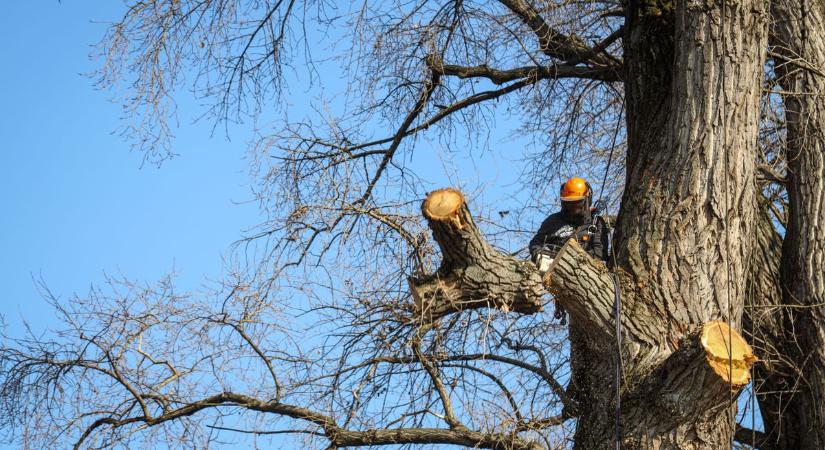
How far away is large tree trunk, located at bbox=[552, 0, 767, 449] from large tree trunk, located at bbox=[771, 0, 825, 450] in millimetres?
994

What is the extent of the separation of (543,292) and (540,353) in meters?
1.61

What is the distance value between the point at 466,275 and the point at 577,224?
2242mm

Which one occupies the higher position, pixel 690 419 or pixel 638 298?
pixel 638 298

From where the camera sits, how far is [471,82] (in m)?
9.11

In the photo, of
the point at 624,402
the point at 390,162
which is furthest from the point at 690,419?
the point at 390,162

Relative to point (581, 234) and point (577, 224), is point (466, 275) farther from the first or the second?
point (577, 224)

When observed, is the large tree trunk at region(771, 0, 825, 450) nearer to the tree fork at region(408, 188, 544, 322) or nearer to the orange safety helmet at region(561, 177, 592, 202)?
the orange safety helmet at region(561, 177, 592, 202)

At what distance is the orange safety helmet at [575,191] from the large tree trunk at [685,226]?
45.3 inches

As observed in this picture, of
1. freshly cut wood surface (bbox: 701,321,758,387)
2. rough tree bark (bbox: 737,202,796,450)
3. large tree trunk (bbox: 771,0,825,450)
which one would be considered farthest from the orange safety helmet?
freshly cut wood surface (bbox: 701,321,758,387)

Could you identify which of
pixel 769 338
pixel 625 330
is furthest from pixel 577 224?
pixel 625 330

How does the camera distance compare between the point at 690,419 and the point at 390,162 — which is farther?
the point at 390,162

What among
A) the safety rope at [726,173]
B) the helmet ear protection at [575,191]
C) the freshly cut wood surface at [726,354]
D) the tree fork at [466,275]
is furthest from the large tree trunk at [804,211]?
the tree fork at [466,275]

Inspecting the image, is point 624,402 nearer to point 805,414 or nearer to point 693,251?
point 693,251

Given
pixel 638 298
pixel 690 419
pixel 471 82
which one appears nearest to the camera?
pixel 690 419
